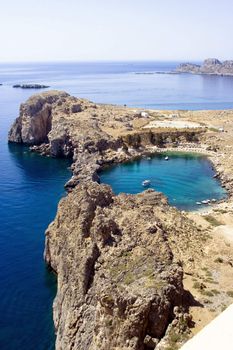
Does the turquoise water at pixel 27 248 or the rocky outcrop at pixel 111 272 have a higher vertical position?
the rocky outcrop at pixel 111 272

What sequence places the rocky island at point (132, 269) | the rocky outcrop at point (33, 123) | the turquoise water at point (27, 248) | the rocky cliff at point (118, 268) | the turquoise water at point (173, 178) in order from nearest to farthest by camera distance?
1. the rocky cliff at point (118, 268)
2. the rocky island at point (132, 269)
3. the turquoise water at point (27, 248)
4. the turquoise water at point (173, 178)
5. the rocky outcrop at point (33, 123)

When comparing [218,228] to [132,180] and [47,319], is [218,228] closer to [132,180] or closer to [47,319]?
[47,319]

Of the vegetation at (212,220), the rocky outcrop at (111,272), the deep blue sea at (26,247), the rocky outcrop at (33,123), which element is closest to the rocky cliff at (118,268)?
the rocky outcrop at (111,272)

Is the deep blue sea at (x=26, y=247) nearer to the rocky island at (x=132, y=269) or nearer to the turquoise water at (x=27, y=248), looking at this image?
the turquoise water at (x=27, y=248)

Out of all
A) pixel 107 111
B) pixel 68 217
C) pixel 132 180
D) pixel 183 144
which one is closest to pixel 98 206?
pixel 68 217

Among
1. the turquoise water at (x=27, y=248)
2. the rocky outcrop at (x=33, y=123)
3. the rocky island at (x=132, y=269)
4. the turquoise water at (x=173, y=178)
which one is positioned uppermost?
the rocky outcrop at (x=33, y=123)

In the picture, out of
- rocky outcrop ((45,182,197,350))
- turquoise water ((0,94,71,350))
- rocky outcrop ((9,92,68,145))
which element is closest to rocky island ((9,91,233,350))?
rocky outcrop ((45,182,197,350))
